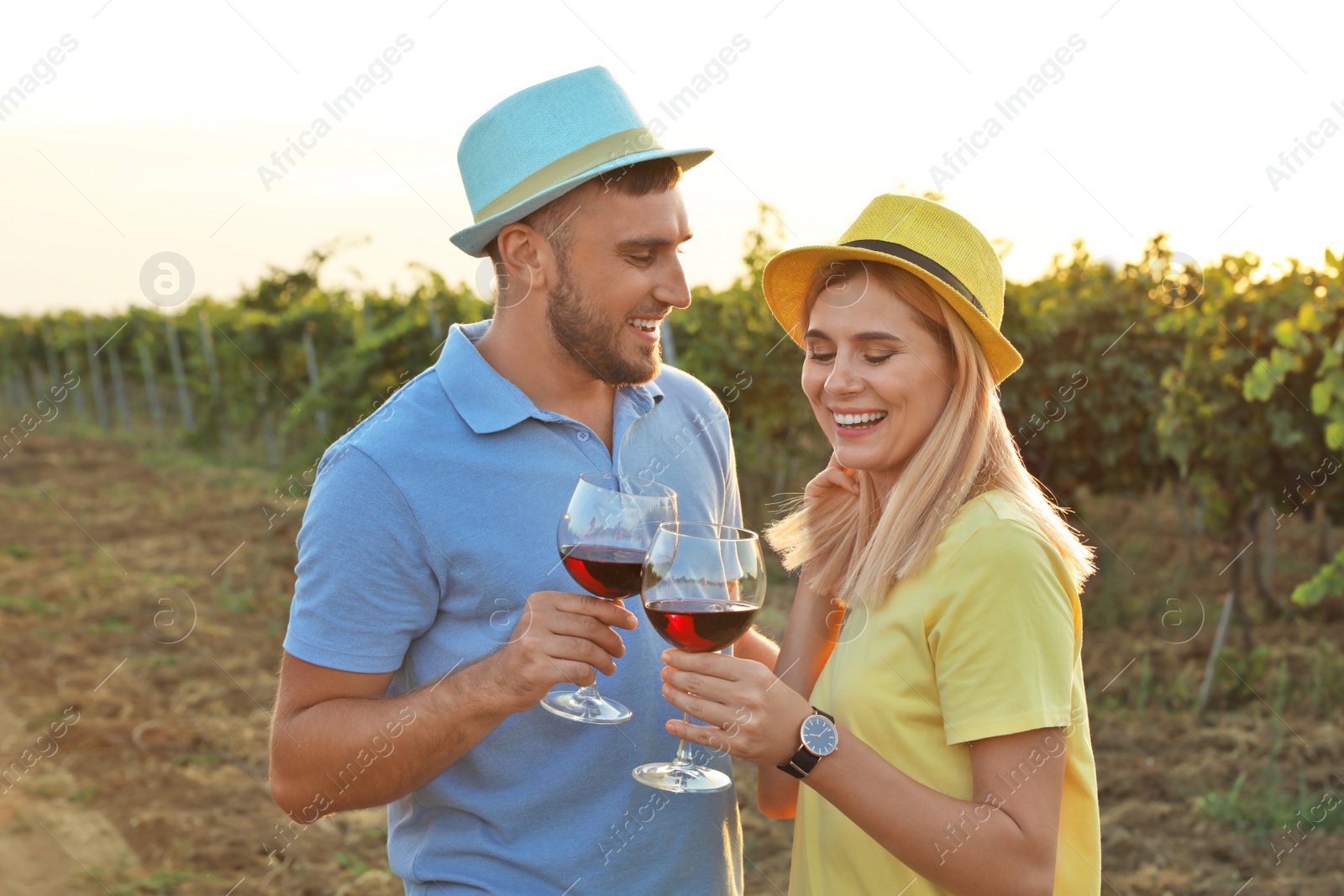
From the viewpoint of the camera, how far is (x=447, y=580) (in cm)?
207

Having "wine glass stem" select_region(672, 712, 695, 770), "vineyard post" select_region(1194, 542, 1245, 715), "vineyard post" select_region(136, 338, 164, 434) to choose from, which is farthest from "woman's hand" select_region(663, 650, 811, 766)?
"vineyard post" select_region(136, 338, 164, 434)

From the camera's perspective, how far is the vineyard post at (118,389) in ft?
74.4

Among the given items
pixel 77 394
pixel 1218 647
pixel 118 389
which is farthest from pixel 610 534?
pixel 77 394

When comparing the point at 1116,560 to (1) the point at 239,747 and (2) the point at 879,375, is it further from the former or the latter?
(2) the point at 879,375

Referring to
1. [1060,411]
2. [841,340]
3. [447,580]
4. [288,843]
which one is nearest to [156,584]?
[288,843]

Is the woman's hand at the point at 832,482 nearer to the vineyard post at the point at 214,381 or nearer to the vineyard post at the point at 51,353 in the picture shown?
the vineyard post at the point at 214,381

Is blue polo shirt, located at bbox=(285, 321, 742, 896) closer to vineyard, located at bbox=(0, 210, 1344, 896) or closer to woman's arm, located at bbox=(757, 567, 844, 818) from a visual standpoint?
woman's arm, located at bbox=(757, 567, 844, 818)

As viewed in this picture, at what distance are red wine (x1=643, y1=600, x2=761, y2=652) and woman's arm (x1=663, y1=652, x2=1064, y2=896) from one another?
62mm

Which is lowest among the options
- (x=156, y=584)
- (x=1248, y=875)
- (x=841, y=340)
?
(x=1248, y=875)

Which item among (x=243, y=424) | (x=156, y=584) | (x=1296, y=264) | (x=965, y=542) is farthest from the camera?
(x=243, y=424)

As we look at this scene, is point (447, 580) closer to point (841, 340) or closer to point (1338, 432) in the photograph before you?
point (841, 340)

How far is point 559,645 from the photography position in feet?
5.68

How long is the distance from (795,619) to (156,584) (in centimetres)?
818

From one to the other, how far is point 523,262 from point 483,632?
0.84 metres
